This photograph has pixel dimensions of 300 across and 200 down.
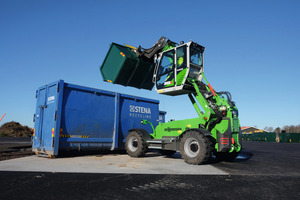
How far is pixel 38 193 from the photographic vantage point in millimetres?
3383

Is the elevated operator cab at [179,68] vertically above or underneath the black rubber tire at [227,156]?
above

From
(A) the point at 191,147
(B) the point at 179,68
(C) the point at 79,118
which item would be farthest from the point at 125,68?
(A) the point at 191,147

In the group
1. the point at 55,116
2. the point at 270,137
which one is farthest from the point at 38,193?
the point at 270,137

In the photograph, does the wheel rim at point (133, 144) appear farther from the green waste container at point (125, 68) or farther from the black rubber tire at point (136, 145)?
the green waste container at point (125, 68)

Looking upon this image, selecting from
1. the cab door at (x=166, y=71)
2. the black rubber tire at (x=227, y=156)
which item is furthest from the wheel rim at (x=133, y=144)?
the black rubber tire at (x=227, y=156)

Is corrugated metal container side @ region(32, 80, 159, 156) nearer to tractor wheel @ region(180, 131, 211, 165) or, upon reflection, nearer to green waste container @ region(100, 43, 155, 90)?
green waste container @ region(100, 43, 155, 90)

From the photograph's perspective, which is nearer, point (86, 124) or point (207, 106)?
point (207, 106)

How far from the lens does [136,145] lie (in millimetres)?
8781

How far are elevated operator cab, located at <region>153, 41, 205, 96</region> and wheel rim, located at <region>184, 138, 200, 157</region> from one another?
1.88 metres

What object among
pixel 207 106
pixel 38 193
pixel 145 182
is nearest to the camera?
pixel 38 193

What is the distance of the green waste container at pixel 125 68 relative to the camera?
9.37 m

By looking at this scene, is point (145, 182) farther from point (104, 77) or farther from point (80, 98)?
point (104, 77)

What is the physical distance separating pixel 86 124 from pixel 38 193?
5.57 m

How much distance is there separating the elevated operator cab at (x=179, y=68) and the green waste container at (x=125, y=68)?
133cm
